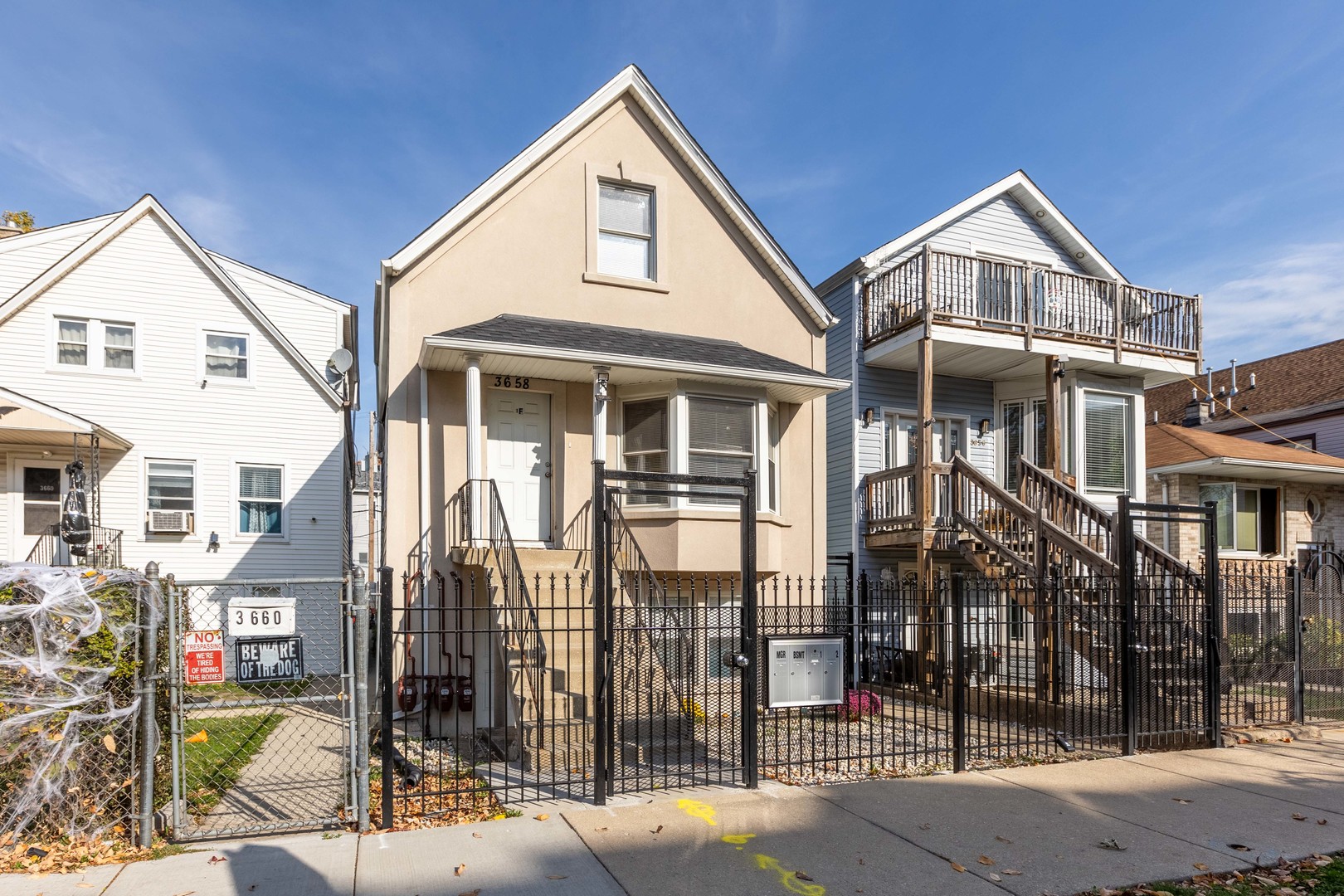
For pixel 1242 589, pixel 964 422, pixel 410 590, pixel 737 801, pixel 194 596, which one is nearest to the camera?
pixel 737 801

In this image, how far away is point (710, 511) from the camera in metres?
11.1

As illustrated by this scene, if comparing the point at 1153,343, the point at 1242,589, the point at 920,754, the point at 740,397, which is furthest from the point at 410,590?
the point at 1153,343

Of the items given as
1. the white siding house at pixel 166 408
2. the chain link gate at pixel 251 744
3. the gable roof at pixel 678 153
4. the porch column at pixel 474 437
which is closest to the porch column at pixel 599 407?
the porch column at pixel 474 437

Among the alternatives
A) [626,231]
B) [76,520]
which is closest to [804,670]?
[626,231]

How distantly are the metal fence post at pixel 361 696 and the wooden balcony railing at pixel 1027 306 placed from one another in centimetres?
1044

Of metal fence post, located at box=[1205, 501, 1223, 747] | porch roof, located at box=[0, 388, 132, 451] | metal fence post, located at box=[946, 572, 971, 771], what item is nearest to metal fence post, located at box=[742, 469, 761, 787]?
metal fence post, located at box=[946, 572, 971, 771]

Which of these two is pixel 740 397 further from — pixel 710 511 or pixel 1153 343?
pixel 1153 343

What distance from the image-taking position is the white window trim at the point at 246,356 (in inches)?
629

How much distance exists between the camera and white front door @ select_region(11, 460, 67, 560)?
14.6 m

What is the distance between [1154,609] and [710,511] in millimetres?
5149

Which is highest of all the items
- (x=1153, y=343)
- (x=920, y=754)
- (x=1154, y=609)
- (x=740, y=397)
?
(x=1153, y=343)

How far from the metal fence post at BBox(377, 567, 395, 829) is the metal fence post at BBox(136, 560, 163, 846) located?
55.9 inches

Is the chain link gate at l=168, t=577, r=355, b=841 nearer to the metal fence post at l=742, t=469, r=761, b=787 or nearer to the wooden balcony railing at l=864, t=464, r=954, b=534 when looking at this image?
the metal fence post at l=742, t=469, r=761, b=787

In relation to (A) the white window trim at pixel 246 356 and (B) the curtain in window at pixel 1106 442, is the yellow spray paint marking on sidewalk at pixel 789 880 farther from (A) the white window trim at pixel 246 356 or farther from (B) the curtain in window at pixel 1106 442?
(A) the white window trim at pixel 246 356
